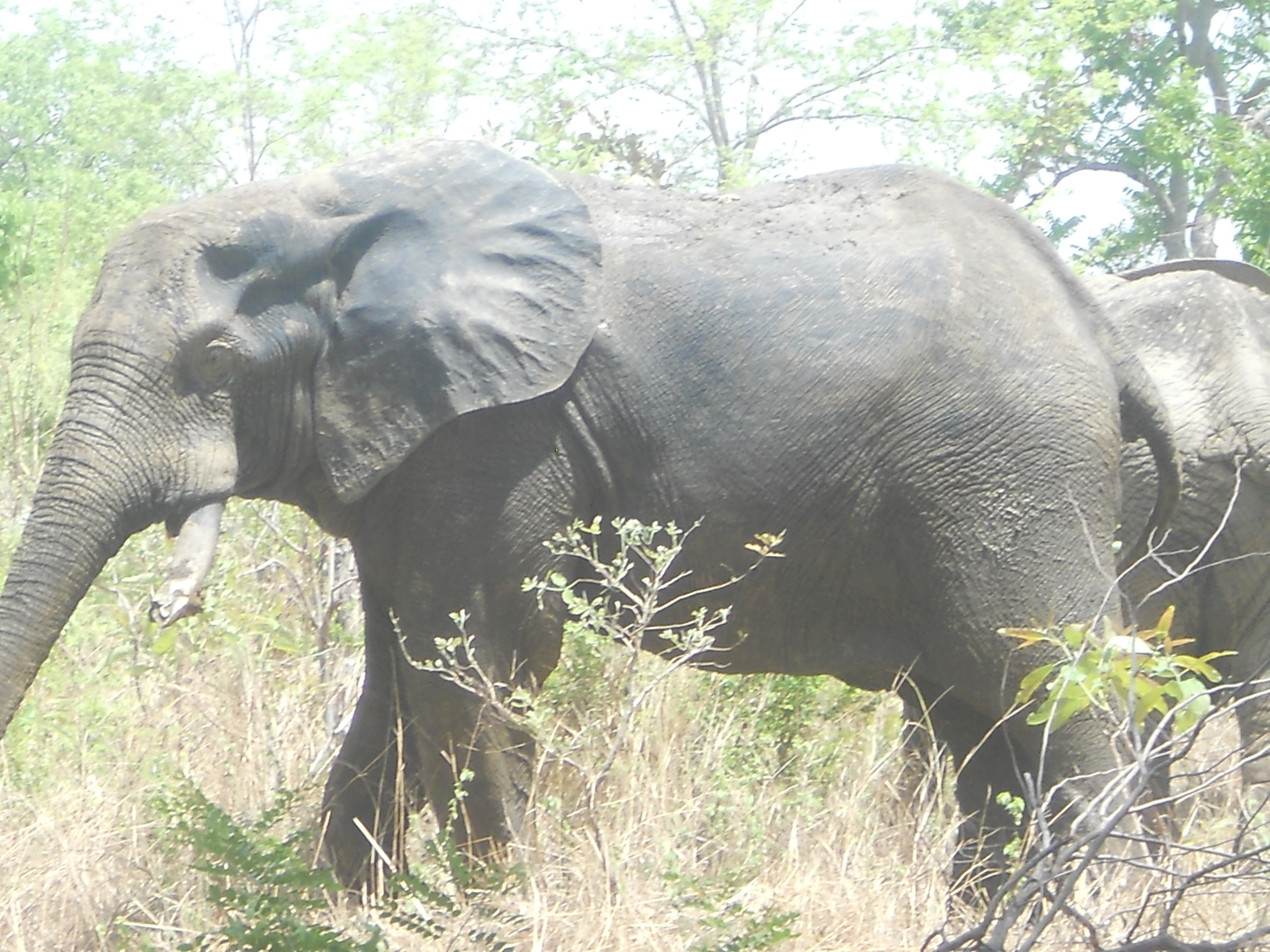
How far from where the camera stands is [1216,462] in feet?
19.3

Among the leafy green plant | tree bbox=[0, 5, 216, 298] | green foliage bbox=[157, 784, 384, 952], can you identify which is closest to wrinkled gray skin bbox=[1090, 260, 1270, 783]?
the leafy green plant

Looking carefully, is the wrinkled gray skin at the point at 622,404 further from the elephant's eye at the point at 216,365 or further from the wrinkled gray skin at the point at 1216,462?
the wrinkled gray skin at the point at 1216,462

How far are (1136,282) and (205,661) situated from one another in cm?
342

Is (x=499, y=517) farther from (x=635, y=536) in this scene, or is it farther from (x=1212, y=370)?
(x=1212, y=370)

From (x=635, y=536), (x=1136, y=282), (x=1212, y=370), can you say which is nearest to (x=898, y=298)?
(x=635, y=536)

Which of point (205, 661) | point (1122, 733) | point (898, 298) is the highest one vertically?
point (898, 298)

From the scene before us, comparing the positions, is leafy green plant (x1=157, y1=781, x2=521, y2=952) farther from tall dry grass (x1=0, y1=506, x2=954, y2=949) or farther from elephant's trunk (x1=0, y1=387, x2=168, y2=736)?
elephant's trunk (x1=0, y1=387, x2=168, y2=736)

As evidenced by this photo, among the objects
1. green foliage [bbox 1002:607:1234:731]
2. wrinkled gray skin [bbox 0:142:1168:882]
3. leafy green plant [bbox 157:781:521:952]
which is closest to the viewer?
green foliage [bbox 1002:607:1234:731]

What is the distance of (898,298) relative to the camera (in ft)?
15.1

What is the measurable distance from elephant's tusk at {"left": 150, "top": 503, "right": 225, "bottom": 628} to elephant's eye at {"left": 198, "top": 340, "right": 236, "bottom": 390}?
283 millimetres

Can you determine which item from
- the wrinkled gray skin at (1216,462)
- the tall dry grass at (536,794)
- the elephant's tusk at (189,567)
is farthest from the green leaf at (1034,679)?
the wrinkled gray skin at (1216,462)

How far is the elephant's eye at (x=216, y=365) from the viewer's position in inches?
172

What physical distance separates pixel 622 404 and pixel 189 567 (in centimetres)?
111

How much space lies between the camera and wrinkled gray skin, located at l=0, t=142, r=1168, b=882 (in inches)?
176
